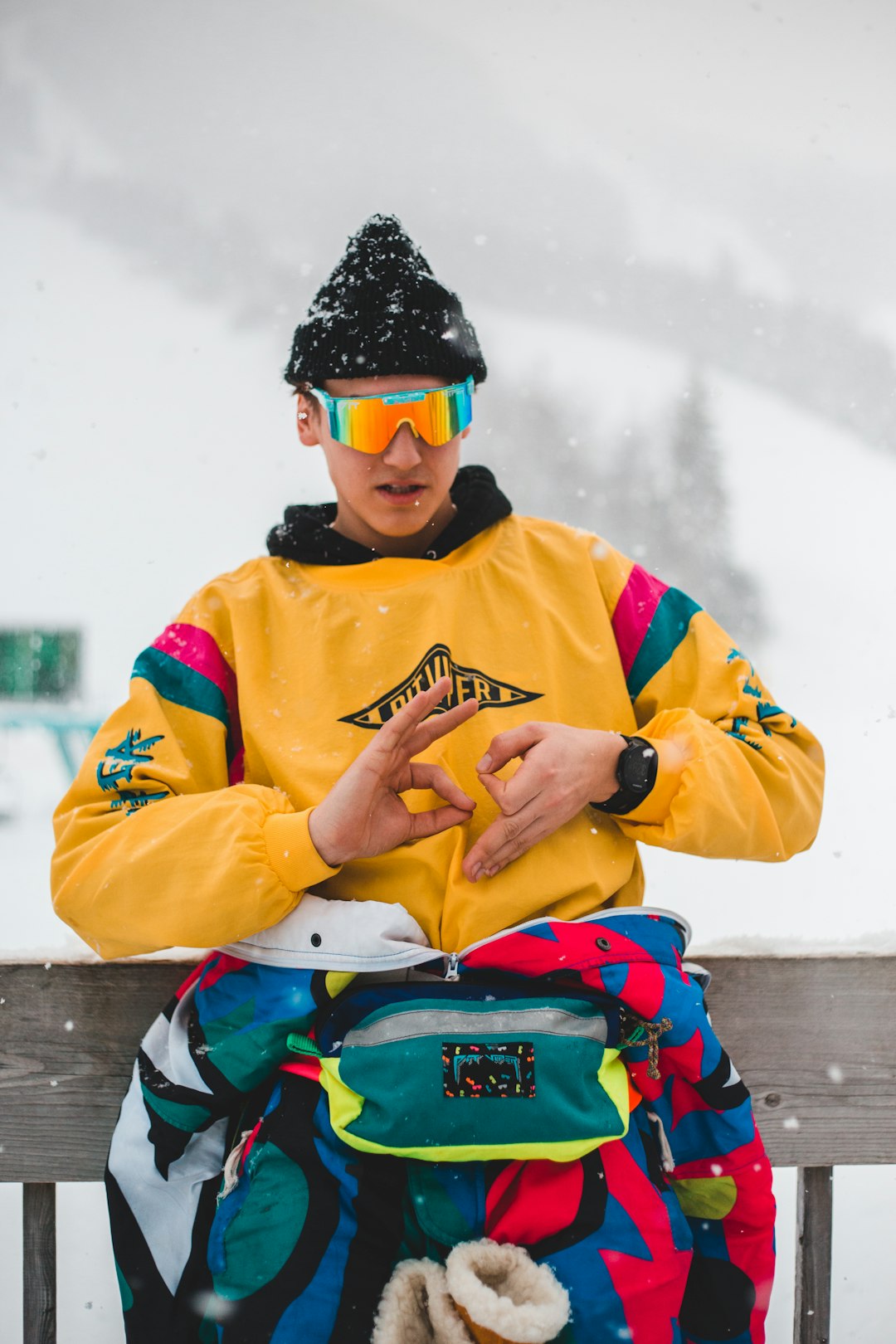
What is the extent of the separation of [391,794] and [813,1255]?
994 millimetres

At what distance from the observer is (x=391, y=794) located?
120 centimetres

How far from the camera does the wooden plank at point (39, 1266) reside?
1.39 m

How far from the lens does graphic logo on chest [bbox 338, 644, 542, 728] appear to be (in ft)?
4.27

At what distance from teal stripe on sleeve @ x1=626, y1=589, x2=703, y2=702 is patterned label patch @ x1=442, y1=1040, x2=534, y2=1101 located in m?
0.55

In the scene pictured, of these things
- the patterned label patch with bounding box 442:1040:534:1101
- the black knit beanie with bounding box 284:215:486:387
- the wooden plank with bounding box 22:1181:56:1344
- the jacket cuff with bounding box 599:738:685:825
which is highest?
the black knit beanie with bounding box 284:215:486:387

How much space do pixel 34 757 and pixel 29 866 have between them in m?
1.10

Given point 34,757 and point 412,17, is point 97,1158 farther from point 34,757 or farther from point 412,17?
point 412,17

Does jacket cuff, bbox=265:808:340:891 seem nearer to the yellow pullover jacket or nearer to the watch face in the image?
the yellow pullover jacket

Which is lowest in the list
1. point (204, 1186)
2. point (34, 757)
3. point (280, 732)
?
point (34, 757)

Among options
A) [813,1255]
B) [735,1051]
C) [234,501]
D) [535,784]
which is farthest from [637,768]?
[234,501]

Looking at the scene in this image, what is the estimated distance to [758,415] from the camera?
11.7ft

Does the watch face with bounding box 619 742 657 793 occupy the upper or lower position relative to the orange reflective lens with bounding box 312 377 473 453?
lower

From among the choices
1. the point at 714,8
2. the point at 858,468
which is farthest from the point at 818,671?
the point at 714,8

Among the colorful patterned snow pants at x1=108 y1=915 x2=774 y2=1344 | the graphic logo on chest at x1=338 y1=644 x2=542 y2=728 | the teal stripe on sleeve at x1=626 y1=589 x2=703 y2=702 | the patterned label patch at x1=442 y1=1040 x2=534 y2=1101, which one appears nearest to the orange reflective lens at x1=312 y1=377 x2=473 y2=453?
the graphic logo on chest at x1=338 y1=644 x2=542 y2=728
